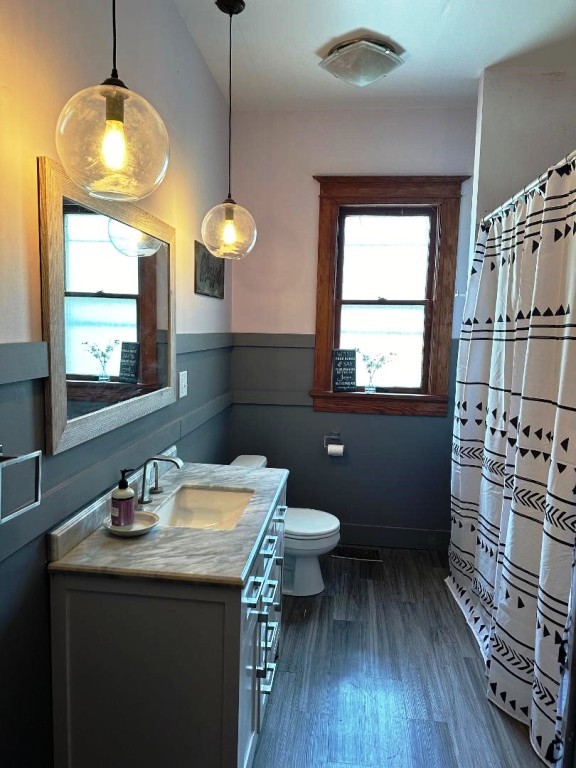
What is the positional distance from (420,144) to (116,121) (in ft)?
8.42

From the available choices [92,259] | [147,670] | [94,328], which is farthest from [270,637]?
[92,259]

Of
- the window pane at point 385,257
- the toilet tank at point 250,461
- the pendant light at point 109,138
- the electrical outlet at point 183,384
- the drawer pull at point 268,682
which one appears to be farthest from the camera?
the window pane at point 385,257

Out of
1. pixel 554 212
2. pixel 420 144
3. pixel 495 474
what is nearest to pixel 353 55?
pixel 420 144

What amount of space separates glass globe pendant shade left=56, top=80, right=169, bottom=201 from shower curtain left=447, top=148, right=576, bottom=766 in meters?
1.33

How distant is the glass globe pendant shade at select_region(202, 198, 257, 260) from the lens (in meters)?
2.06

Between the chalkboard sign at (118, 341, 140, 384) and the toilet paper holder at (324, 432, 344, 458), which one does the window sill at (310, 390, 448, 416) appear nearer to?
the toilet paper holder at (324, 432, 344, 458)

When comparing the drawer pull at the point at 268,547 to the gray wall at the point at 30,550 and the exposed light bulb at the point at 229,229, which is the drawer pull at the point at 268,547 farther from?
the exposed light bulb at the point at 229,229

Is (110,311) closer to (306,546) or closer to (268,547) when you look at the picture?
(268,547)

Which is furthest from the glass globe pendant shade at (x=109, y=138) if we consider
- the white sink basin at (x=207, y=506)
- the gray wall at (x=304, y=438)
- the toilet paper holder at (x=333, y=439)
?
the toilet paper holder at (x=333, y=439)

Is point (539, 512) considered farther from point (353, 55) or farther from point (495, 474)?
point (353, 55)

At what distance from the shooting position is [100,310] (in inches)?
62.5

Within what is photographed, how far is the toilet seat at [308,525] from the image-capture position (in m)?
2.64

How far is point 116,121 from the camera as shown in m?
1.04

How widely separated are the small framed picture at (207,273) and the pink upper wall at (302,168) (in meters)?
→ 0.39
